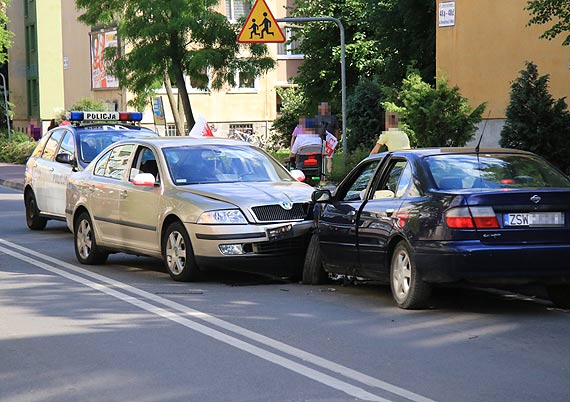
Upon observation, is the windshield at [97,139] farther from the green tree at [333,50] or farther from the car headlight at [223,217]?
the green tree at [333,50]

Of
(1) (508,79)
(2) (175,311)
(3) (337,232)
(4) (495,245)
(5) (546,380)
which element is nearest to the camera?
(5) (546,380)

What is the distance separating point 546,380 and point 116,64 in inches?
1067

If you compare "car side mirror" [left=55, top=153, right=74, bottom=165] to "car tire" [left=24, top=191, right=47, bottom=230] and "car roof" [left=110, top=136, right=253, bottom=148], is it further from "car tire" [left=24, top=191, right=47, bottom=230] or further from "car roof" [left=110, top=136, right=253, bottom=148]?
"car roof" [left=110, top=136, right=253, bottom=148]

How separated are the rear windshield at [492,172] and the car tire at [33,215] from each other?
32.3ft

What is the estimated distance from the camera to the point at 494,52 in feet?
89.7

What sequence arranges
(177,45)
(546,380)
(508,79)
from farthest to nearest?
(177,45) < (508,79) < (546,380)

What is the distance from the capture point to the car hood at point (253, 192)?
39.3 ft

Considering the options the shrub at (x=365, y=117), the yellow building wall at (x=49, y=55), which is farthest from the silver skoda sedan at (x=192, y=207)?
the yellow building wall at (x=49, y=55)

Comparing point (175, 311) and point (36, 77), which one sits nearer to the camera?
point (175, 311)

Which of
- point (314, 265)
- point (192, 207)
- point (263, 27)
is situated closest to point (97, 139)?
point (263, 27)

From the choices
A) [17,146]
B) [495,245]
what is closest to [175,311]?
[495,245]

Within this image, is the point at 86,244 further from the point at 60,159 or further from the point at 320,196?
the point at 320,196

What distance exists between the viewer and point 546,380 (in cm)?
Answer: 724

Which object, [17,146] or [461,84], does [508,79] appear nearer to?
[461,84]
